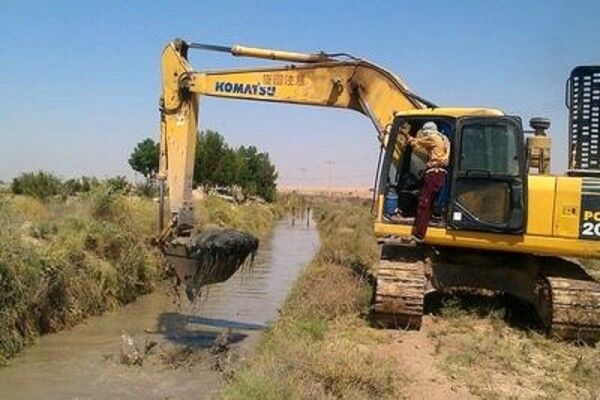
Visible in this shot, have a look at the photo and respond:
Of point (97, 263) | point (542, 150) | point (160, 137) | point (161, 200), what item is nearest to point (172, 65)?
point (160, 137)

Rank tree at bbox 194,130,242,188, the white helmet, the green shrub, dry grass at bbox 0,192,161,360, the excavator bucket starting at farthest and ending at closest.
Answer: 1. tree at bbox 194,130,242,188
2. the green shrub
3. dry grass at bbox 0,192,161,360
4. the white helmet
5. the excavator bucket

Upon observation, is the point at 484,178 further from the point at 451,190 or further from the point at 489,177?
the point at 451,190

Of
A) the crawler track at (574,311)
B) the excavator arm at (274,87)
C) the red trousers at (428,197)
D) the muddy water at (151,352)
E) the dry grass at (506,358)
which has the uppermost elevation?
the excavator arm at (274,87)

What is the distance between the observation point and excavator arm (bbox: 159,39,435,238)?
1160cm

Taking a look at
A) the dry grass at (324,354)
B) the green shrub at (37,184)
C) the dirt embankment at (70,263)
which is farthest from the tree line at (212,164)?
the dry grass at (324,354)

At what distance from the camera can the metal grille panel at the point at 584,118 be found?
10.2 m

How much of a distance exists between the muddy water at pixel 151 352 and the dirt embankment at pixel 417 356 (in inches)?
44.0

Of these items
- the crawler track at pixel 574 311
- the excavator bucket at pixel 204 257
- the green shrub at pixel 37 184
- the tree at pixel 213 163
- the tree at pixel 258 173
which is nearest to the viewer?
the crawler track at pixel 574 311

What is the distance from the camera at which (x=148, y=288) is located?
16.5m

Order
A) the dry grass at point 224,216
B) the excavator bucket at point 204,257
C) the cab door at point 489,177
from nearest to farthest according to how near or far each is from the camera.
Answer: the cab door at point 489,177 < the excavator bucket at point 204,257 < the dry grass at point 224,216

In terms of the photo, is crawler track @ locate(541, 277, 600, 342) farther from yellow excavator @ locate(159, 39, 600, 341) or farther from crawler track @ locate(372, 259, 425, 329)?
crawler track @ locate(372, 259, 425, 329)

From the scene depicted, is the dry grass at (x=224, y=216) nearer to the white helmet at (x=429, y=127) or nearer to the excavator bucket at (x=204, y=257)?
the excavator bucket at (x=204, y=257)

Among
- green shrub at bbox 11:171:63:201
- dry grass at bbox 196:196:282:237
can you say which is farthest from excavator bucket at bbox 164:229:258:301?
green shrub at bbox 11:171:63:201

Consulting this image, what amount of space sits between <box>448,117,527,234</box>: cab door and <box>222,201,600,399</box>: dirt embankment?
148 cm
